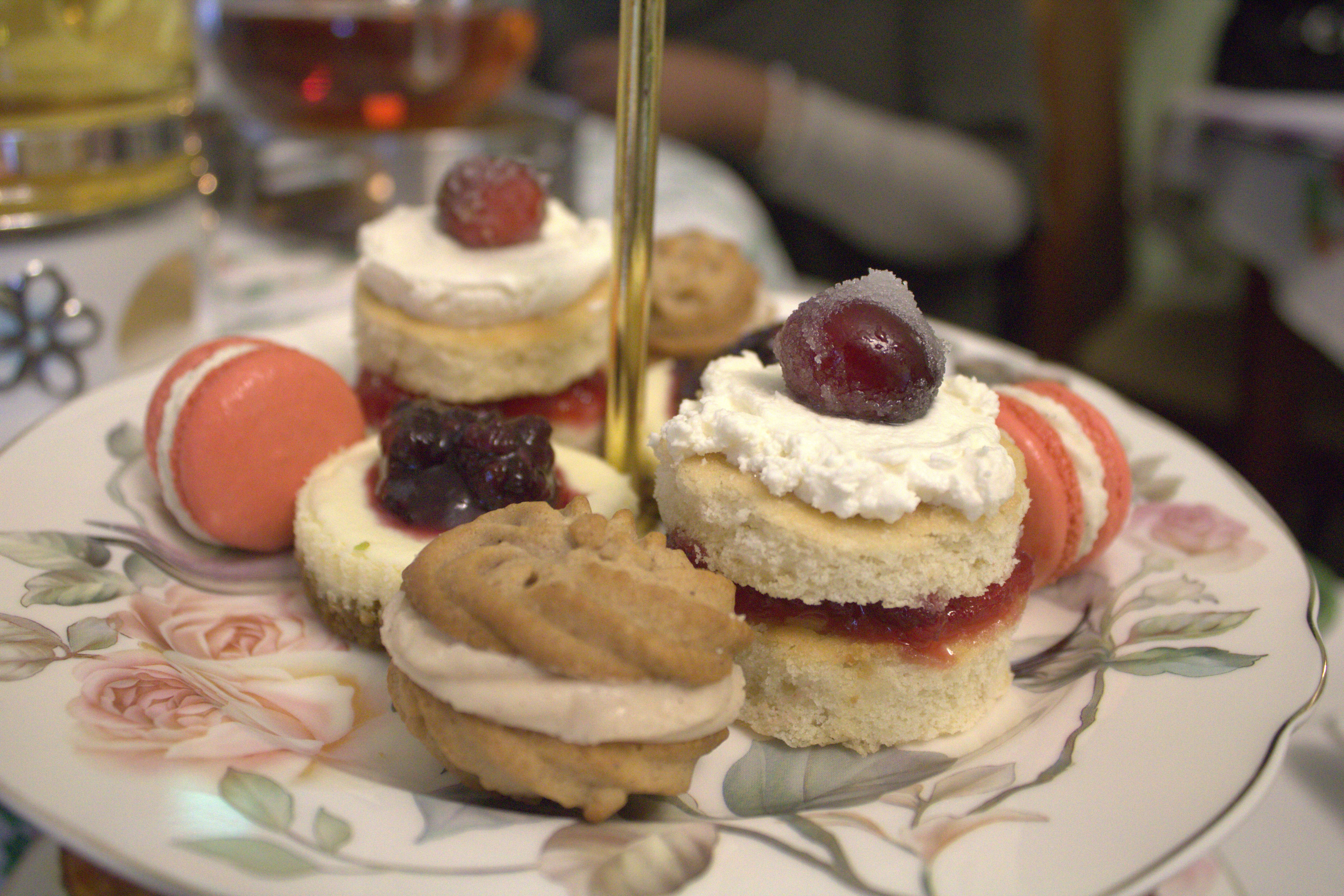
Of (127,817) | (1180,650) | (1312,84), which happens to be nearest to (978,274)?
(1312,84)

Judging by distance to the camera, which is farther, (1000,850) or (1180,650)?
→ (1180,650)

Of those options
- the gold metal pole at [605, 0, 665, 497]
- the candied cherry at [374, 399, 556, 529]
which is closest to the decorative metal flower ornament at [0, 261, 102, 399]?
the candied cherry at [374, 399, 556, 529]

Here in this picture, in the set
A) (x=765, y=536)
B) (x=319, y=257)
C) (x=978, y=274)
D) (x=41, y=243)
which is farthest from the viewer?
(x=978, y=274)

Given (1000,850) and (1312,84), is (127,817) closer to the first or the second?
(1000,850)

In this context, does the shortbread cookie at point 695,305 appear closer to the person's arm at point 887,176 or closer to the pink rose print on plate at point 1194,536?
the pink rose print on plate at point 1194,536

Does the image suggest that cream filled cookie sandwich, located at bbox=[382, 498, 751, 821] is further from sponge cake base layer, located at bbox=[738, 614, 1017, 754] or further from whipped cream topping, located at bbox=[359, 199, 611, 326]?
whipped cream topping, located at bbox=[359, 199, 611, 326]
